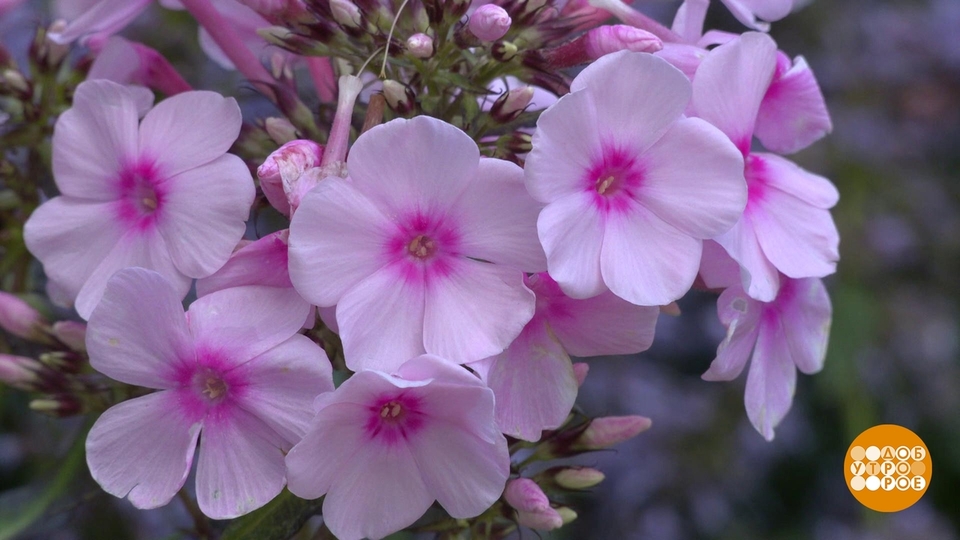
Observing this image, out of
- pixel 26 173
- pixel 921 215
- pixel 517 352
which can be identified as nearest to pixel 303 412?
pixel 517 352

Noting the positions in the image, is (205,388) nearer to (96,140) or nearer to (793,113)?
(96,140)

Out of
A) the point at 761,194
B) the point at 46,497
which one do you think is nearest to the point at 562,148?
the point at 761,194

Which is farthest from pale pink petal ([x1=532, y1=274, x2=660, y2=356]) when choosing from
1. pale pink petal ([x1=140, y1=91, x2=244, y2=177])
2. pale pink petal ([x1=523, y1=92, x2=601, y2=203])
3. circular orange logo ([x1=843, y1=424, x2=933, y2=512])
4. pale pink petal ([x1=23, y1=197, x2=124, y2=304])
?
circular orange logo ([x1=843, y1=424, x2=933, y2=512])

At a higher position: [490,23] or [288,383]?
[490,23]

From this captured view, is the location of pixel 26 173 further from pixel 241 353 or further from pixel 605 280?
pixel 605 280

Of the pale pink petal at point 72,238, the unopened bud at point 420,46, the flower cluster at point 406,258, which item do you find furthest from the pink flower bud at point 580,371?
the pale pink petal at point 72,238

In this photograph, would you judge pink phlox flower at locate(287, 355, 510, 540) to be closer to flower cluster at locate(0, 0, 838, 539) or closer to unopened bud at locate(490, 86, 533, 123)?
flower cluster at locate(0, 0, 838, 539)
